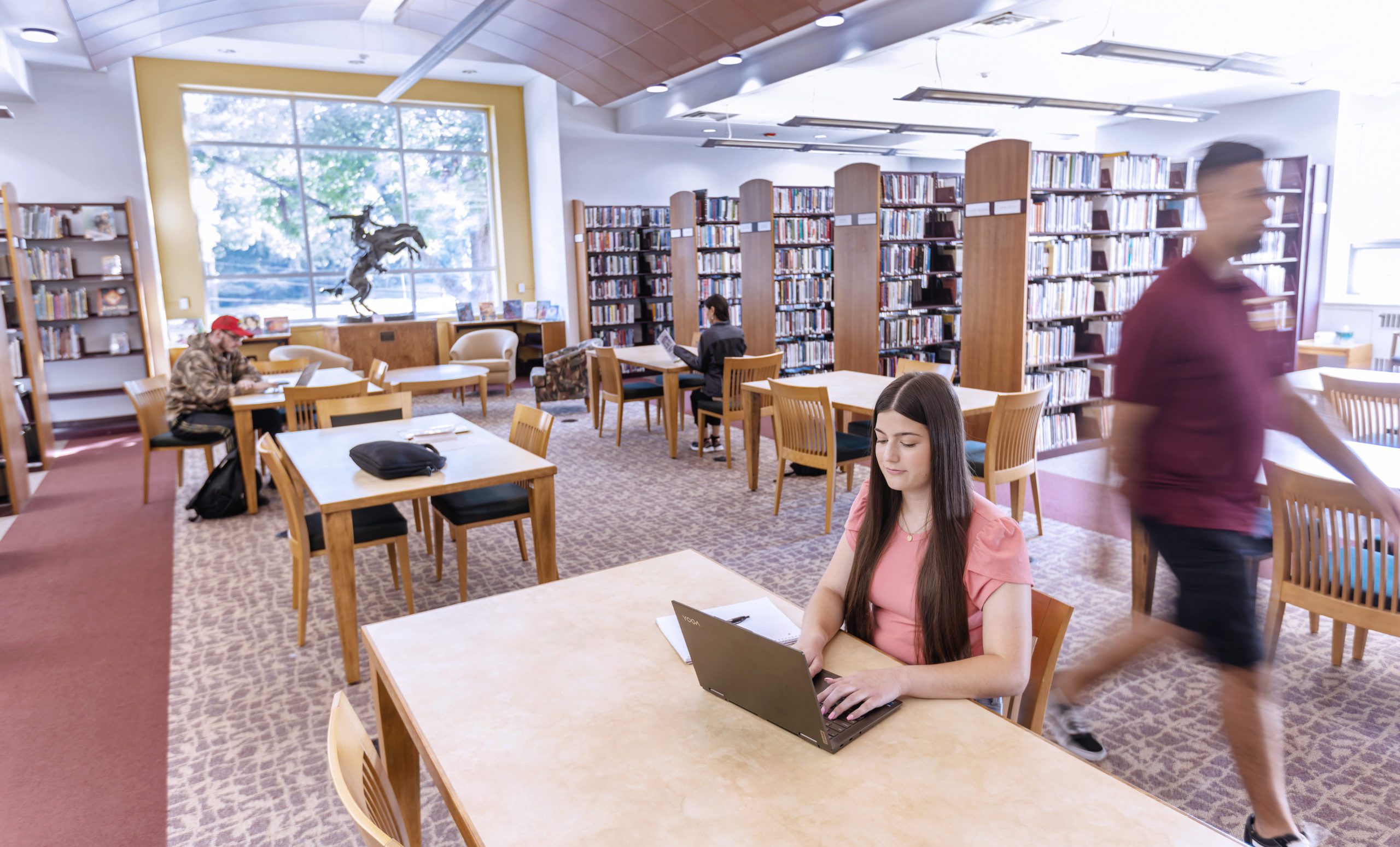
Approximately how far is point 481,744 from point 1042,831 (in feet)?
2.79

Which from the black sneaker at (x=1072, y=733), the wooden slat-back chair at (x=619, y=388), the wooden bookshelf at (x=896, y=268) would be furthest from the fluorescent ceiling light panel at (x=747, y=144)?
the black sneaker at (x=1072, y=733)

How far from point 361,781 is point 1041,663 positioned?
1.29 meters

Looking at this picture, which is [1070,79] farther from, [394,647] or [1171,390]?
[394,647]

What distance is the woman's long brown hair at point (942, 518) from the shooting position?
5.43 ft

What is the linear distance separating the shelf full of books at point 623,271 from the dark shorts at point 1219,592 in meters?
9.30

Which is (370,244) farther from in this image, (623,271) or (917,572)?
(917,572)

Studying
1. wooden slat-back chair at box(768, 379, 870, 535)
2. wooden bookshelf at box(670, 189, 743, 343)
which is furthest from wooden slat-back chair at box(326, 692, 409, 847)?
wooden bookshelf at box(670, 189, 743, 343)

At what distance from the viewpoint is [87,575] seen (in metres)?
4.54

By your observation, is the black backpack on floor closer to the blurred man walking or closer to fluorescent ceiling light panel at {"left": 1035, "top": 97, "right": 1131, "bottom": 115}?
the blurred man walking

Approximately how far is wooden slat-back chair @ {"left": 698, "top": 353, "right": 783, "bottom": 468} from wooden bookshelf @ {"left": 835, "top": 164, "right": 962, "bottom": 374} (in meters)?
1.49

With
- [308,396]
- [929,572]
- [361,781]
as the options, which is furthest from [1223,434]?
[308,396]

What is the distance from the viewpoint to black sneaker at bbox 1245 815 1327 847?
1976mm

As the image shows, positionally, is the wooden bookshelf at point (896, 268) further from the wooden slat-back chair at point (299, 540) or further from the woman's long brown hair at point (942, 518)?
the woman's long brown hair at point (942, 518)

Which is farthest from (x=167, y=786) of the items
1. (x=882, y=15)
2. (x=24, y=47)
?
(x=24, y=47)
